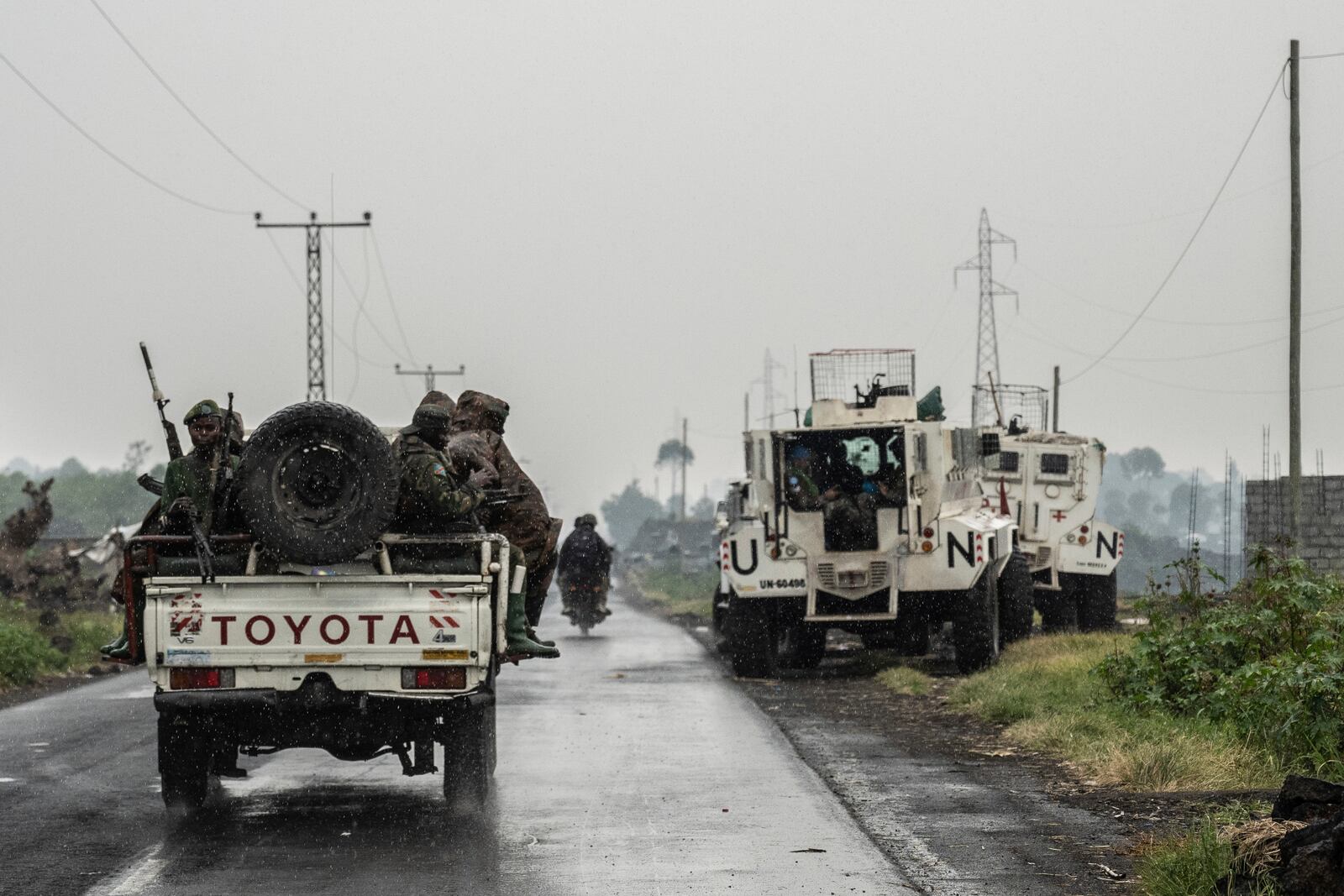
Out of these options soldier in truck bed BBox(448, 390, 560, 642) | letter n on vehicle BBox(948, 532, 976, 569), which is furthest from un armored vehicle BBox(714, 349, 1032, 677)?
soldier in truck bed BBox(448, 390, 560, 642)

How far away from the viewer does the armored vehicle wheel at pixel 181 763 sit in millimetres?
10469

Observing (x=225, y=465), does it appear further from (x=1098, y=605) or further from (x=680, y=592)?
(x=680, y=592)

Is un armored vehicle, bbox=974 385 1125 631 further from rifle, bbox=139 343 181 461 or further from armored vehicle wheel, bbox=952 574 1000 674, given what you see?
rifle, bbox=139 343 181 461

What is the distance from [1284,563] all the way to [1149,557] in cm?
8886

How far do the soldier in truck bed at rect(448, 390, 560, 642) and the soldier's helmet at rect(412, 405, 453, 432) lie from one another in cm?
77

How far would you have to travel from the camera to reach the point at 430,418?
36.1 ft

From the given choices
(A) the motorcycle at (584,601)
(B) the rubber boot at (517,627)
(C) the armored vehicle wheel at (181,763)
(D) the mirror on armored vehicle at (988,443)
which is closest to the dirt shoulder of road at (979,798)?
(B) the rubber boot at (517,627)

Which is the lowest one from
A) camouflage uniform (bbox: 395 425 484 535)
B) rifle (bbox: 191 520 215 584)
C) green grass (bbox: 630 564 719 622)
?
green grass (bbox: 630 564 719 622)

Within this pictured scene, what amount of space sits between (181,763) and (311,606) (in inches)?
55.4

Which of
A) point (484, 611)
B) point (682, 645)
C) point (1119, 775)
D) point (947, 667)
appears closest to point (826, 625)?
point (947, 667)

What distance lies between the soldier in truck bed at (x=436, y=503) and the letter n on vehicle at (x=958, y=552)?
1006 centimetres

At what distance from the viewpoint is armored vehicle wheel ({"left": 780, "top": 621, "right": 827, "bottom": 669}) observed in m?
22.2

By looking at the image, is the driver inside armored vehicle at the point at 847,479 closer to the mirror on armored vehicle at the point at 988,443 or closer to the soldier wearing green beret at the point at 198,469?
the mirror on armored vehicle at the point at 988,443

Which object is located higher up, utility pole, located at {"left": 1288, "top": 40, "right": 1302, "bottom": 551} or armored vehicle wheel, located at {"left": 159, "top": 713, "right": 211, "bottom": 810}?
utility pole, located at {"left": 1288, "top": 40, "right": 1302, "bottom": 551}
